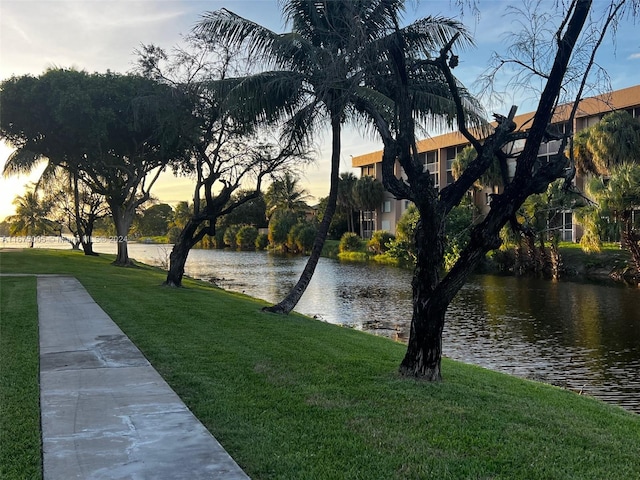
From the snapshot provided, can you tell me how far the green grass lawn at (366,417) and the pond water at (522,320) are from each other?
178 inches

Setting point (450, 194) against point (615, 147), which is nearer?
point (450, 194)

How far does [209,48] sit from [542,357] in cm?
1244

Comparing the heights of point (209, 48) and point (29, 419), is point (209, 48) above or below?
above

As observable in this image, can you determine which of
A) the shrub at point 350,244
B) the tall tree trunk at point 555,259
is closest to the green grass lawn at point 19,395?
the tall tree trunk at point 555,259

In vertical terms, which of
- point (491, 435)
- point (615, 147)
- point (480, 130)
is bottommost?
point (491, 435)

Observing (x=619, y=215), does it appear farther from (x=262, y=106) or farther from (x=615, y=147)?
(x=262, y=106)

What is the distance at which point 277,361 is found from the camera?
8.19 m

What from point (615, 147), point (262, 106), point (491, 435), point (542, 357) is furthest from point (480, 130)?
point (615, 147)

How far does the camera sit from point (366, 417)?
→ 18.8ft

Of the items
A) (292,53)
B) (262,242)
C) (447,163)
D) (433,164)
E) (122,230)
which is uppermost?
(433,164)

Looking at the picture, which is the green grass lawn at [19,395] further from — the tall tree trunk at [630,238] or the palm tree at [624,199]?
the tall tree trunk at [630,238]

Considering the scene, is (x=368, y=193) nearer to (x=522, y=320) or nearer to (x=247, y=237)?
(x=247, y=237)

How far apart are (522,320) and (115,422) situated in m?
17.3

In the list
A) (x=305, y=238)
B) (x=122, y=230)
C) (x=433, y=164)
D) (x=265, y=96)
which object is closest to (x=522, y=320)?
(x=265, y=96)
